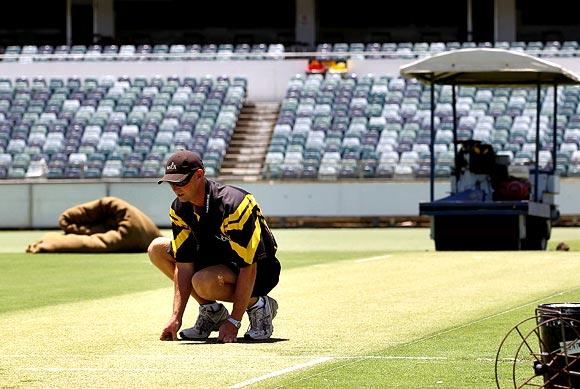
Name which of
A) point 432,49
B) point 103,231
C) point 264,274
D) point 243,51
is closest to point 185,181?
point 264,274

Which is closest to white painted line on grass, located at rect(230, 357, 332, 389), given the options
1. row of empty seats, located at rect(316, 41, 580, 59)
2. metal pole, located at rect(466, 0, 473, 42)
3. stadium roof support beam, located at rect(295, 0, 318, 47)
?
row of empty seats, located at rect(316, 41, 580, 59)

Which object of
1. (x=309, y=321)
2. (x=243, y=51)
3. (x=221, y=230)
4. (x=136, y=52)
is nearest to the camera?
(x=221, y=230)

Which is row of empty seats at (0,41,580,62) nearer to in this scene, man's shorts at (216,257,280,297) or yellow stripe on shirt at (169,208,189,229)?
man's shorts at (216,257,280,297)

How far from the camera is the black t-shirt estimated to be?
386 inches

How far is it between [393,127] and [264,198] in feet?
17.8

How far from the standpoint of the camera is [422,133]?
3938 cm

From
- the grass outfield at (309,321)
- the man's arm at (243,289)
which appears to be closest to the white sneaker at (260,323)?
the grass outfield at (309,321)

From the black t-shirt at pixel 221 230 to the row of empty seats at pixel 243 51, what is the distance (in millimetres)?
34669

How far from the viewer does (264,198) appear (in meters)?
36.5

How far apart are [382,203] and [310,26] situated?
51.1 feet

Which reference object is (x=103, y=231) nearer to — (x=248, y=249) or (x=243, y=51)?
(x=248, y=249)

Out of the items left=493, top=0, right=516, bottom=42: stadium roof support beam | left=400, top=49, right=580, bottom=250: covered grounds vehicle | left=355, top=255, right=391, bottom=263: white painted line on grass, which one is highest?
left=493, top=0, right=516, bottom=42: stadium roof support beam

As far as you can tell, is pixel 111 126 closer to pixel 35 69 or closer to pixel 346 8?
pixel 35 69

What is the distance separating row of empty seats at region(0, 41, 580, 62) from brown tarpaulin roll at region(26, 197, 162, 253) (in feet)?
68.5
